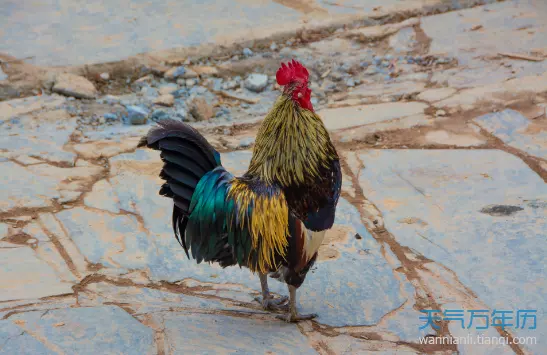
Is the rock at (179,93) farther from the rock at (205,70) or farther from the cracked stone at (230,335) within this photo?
the cracked stone at (230,335)

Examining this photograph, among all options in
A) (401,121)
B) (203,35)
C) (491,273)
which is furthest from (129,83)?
(491,273)

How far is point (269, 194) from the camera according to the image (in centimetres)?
348

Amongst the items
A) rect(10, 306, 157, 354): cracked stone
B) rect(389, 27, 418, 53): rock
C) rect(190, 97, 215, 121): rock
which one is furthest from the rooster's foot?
rect(389, 27, 418, 53): rock

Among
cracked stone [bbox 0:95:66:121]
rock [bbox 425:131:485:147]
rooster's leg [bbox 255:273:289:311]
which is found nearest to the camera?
rooster's leg [bbox 255:273:289:311]

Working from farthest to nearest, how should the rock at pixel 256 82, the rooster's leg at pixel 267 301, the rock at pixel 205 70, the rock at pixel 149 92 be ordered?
the rock at pixel 205 70 → the rock at pixel 256 82 → the rock at pixel 149 92 → the rooster's leg at pixel 267 301

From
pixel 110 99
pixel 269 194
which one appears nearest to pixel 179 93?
pixel 110 99

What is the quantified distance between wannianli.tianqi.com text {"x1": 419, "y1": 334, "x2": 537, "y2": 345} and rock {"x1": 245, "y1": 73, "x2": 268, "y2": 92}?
405 centimetres

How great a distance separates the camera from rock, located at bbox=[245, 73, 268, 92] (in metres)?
7.00

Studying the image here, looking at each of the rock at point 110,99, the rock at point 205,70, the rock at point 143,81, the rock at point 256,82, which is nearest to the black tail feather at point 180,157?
the rock at point 110,99

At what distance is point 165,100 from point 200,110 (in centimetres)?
48

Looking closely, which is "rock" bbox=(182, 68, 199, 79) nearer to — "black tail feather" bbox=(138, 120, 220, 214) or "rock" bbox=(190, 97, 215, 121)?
"rock" bbox=(190, 97, 215, 121)

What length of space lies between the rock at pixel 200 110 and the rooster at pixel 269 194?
9.29ft

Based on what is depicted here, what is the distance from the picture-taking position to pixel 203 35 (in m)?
7.72

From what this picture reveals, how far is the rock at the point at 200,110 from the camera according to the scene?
21.0 feet
